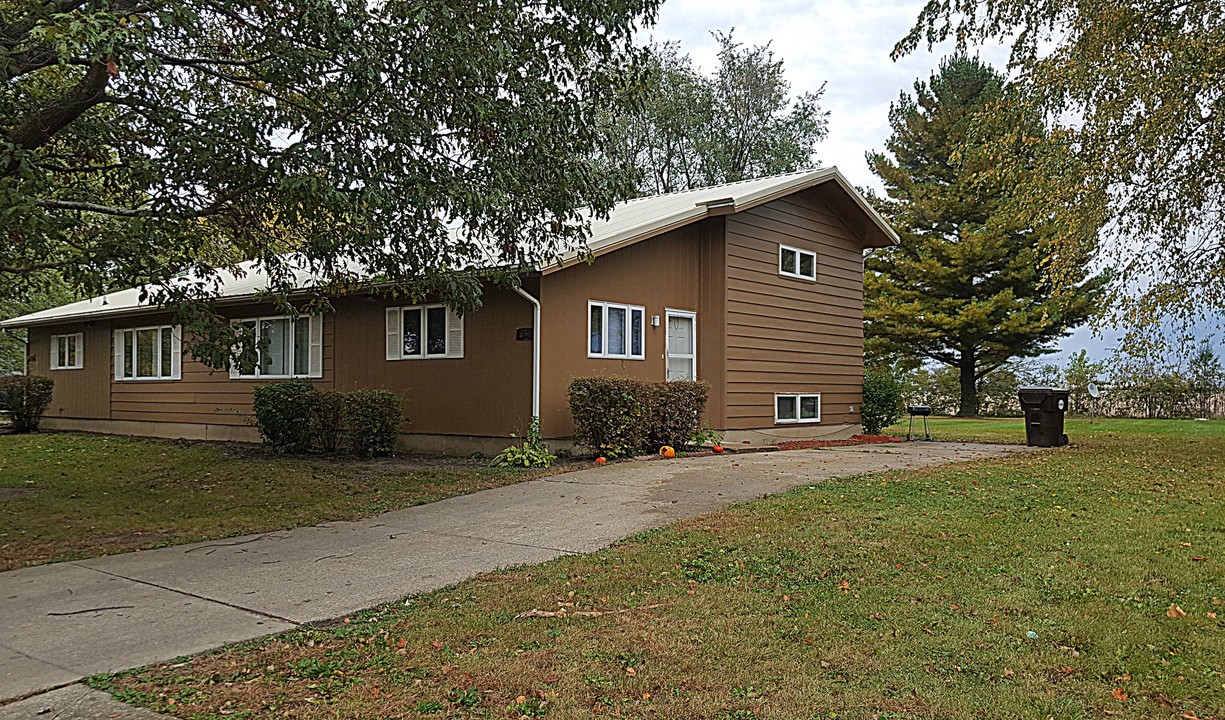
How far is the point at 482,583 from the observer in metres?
5.95

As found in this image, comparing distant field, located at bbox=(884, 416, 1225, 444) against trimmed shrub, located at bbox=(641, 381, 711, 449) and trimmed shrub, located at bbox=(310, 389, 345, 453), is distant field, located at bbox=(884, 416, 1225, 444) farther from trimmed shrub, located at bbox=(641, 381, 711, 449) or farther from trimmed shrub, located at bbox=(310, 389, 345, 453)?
trimmed shrub, located at bbox=(310, 389, 345, 453)

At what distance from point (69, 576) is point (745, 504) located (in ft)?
18.4

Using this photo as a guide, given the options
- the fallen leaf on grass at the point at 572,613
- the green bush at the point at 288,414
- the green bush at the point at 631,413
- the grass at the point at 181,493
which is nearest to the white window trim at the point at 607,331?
the green bush at the point at 631,413

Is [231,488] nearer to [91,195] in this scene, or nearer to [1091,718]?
[91,195]

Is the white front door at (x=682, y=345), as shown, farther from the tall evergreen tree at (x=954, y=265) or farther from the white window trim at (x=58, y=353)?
the white window trim at (x=58, y=353)

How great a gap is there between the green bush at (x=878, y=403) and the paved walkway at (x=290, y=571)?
8704 mm

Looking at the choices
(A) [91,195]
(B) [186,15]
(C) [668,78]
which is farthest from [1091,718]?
(C) [668,78]

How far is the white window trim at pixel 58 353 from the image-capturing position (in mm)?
22109

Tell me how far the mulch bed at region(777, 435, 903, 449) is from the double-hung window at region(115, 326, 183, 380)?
1290 cm

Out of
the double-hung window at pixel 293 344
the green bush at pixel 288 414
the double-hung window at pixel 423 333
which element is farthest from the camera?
the double-hung window at pixel 293 344

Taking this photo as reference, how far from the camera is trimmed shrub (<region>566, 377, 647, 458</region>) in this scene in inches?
498

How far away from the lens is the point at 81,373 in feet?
72.8

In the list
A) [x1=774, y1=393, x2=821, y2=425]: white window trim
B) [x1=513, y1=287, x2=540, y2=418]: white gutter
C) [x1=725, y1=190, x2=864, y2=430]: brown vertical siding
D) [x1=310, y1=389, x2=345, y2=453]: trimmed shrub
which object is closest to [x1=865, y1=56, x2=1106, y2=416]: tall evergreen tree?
[x1=725, y1=190, x2=864, y2=430]: brown vertical siding

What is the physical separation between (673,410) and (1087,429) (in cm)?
1213
